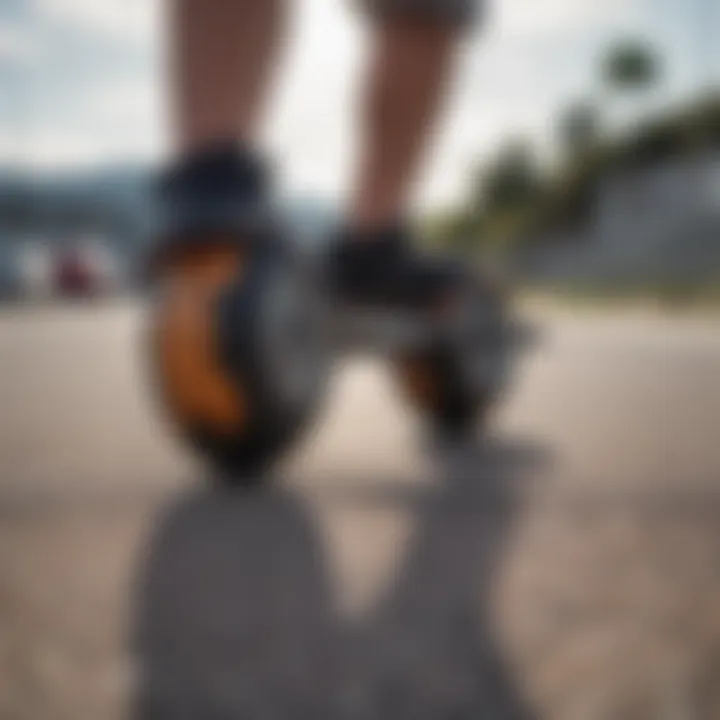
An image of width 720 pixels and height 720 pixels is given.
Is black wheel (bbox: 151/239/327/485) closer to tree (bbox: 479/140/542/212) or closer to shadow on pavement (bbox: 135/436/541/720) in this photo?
shadow on pavement (bbox: 135/436/541/720)

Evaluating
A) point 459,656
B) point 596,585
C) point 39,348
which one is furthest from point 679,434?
point 39,348

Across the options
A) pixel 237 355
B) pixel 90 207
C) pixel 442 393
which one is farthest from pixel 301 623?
pixel 442 393

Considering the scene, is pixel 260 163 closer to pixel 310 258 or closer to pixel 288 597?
pixel 310 258

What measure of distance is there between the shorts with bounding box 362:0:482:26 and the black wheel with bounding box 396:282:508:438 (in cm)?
23

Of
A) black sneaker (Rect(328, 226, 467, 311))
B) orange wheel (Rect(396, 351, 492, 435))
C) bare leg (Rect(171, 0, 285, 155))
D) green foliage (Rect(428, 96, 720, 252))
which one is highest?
bare leg (Rect(171, 0, 285, 155))

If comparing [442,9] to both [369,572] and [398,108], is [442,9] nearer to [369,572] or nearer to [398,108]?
[398,108]

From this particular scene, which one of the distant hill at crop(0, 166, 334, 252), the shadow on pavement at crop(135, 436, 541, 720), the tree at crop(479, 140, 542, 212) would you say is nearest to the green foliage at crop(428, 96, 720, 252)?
the tree at crop(479, 140, 542, 212)

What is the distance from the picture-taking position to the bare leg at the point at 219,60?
77 centimetres

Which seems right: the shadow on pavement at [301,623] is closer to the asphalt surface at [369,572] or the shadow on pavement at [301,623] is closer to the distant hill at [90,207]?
the asphalt surface at [369,572]

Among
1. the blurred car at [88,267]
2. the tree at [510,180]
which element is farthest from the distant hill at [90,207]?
the tree at [510,180]

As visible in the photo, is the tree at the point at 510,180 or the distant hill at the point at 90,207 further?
the tree at the point at 510,180

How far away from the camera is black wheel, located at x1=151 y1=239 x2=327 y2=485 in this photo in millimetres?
748

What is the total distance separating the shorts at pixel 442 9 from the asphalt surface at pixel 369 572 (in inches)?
12.1

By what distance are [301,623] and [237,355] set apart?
267 mm
